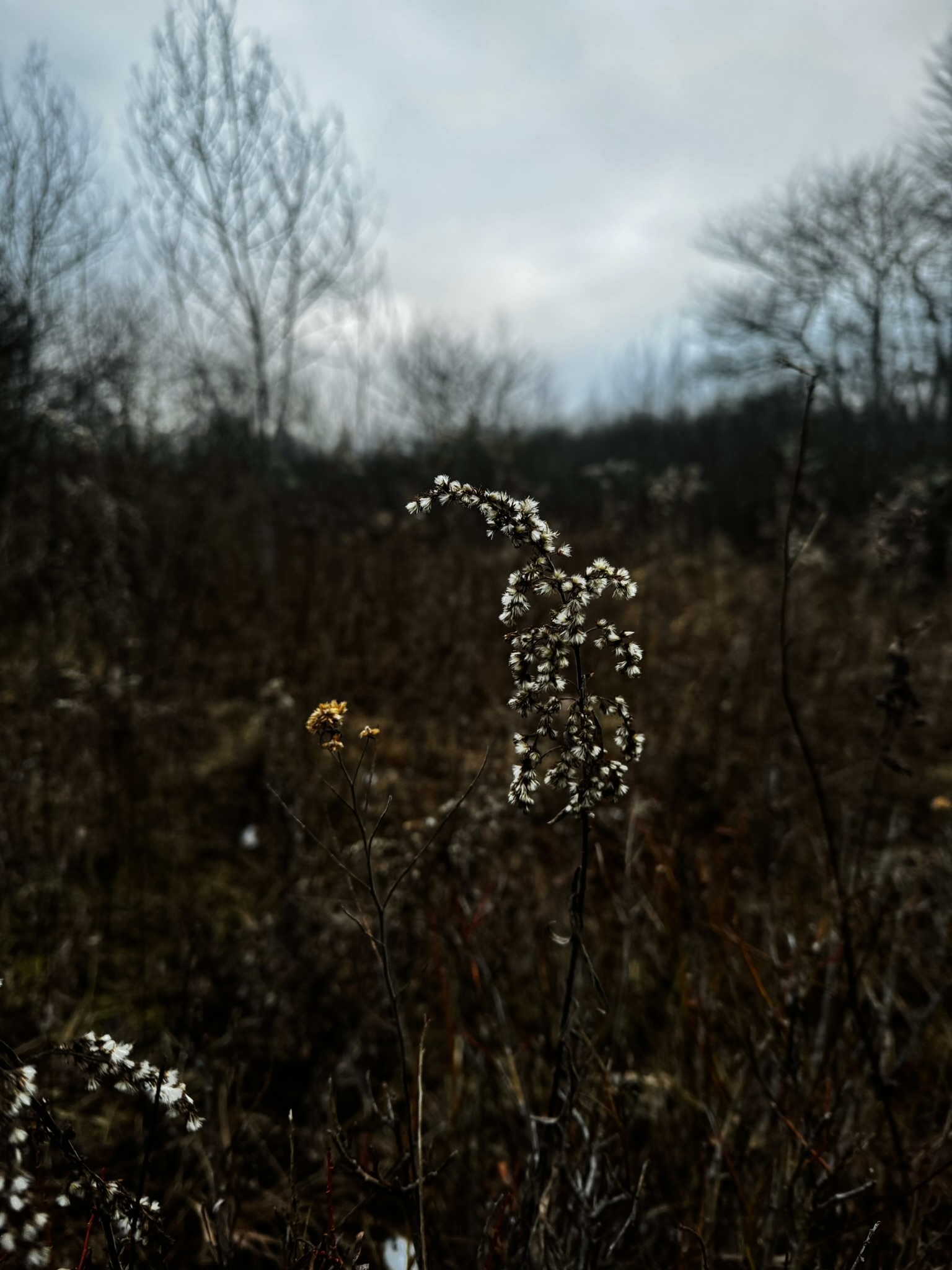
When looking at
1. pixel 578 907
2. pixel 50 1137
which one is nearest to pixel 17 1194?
pixel 50 1137

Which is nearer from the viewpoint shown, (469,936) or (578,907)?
(578,907)

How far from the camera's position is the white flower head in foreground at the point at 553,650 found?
934 mm

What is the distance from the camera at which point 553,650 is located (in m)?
0.94

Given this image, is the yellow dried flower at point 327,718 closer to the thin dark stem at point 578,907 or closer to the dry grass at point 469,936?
the dry grass at point 469,936

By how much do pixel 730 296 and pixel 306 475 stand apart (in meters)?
11.7

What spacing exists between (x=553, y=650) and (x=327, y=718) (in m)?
0.35

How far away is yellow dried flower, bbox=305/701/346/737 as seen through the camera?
1032mm

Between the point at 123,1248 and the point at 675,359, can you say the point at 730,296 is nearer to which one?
the point at 675,359

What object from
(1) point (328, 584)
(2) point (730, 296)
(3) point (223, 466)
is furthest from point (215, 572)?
(2) point (730, 296)

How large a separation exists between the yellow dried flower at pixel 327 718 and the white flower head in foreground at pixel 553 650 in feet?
0.91

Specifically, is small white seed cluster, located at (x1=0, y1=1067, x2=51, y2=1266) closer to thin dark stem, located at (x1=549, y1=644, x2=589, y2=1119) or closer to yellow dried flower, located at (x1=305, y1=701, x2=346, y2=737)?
yellow dried flower, located at (x1=305, y1=701, x2=346, y2=737)

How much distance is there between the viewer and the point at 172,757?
446 centimetres

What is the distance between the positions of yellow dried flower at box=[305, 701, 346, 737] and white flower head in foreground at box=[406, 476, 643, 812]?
28cm

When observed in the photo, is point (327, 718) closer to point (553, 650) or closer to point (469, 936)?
point (553, 650)
